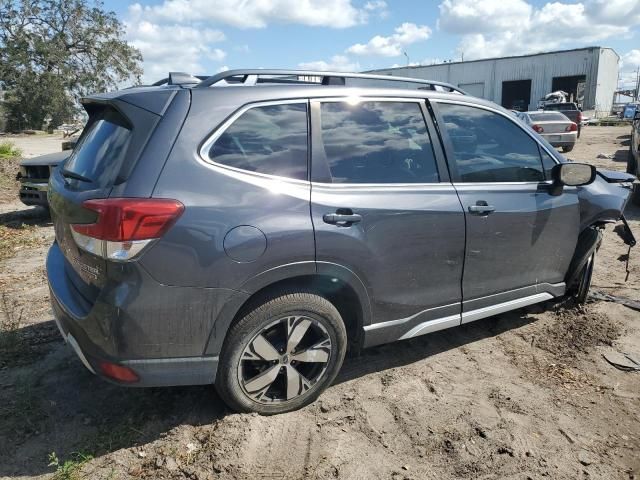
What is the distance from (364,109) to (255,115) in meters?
0.73

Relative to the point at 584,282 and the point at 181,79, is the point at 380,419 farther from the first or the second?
the point at 584,282

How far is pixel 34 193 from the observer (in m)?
7.58

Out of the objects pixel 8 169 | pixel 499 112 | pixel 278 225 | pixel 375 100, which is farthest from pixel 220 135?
pixel 8 169

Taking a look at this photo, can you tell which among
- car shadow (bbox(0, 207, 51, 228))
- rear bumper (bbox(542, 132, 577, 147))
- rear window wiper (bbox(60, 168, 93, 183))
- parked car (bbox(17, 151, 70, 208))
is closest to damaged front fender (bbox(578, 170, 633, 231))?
rear window wiper (bbox(60, 168, 93, 183))

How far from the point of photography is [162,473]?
8.36 ft

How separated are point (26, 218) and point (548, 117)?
17379mm

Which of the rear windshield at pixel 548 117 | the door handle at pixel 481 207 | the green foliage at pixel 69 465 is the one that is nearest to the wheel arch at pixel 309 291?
the green foliage at pixel 69 465

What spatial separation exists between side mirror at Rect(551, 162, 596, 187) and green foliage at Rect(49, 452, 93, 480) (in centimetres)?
347

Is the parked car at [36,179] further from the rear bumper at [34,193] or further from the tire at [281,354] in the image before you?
the tire at [281,354]

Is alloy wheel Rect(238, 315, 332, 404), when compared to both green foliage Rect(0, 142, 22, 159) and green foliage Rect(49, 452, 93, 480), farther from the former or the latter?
green foliage Rect(0, 142, 22, 159)

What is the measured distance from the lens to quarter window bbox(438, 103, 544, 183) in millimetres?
3451

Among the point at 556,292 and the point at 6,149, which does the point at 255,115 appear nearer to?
the point at 556,292

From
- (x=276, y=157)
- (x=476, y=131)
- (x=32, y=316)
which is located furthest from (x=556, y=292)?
(x=32, y=316)

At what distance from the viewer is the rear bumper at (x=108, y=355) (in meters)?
2.47
